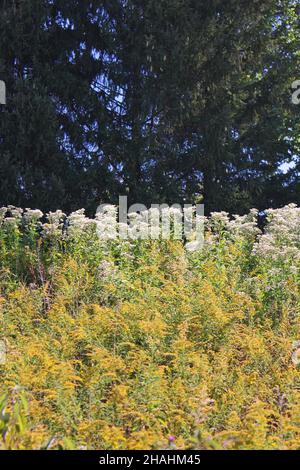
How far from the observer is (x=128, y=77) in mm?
12148

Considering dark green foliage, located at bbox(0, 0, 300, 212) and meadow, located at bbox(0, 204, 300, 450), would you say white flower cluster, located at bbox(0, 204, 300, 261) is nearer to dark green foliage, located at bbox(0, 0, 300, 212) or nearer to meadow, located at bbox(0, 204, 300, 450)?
meadow, located at bbox(0, 204, 300, 450)

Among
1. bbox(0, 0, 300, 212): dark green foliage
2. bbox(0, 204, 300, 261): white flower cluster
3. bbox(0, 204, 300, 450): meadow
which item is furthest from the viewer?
bbox(0, 0, 300, 212): dark green foliage

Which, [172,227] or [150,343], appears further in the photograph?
[172,227]

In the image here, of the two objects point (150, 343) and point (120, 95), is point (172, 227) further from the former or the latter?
point (120, 95)

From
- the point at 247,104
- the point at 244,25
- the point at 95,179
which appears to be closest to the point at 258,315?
the point at 95,179

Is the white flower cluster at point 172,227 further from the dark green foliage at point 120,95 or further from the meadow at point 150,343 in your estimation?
the dark green foliage at point 120,95

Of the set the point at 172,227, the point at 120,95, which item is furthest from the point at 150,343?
the point at 120,95

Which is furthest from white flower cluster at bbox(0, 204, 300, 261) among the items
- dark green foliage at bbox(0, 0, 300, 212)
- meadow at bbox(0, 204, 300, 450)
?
dark green foliage at bbox(0, 0, 300, 212)

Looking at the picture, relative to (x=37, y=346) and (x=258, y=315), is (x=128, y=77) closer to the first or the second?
(x=258, y=315)

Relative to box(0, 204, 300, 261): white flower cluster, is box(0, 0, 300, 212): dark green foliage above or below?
above

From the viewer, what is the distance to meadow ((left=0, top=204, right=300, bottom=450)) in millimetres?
3678

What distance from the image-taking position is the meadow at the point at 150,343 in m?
3.68

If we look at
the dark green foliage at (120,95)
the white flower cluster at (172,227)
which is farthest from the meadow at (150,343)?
the dark green foliage at (120,95)

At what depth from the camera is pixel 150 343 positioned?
4723 mm
